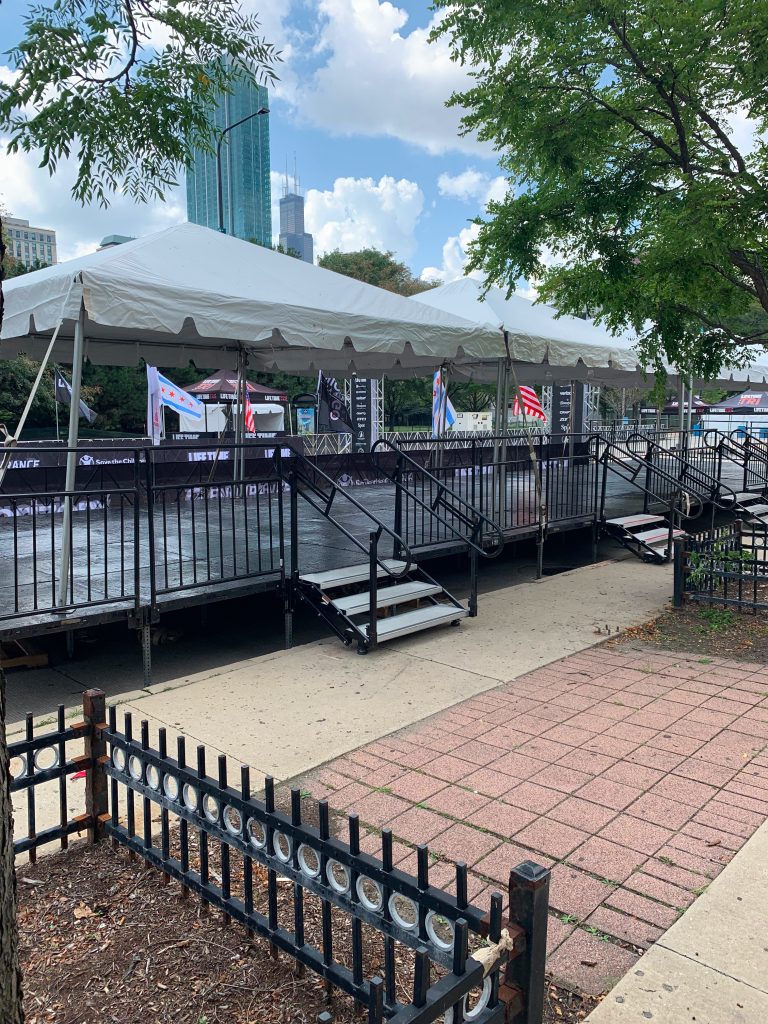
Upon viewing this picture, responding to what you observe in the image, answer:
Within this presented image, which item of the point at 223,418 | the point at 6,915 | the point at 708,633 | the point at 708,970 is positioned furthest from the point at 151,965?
the point at 223,418

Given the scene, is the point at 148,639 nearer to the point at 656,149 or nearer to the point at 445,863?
the point at 445,863

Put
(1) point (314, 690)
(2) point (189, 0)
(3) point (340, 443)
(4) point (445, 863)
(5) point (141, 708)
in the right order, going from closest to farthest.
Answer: (4) point (445, 863)
(2) point (189, 0)
(5) point (141, 708)
(1) point (314, 690)
(3) point (340, 443)

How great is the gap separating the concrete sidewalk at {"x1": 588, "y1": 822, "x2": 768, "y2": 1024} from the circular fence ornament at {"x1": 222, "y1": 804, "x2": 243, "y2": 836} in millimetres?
1258

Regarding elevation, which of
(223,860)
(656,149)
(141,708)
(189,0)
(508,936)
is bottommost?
(141,708)

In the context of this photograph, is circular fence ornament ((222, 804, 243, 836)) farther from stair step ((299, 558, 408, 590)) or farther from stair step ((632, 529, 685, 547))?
stair step ((632, 529, 685, 547))

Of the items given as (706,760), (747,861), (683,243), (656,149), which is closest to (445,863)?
(747,861)

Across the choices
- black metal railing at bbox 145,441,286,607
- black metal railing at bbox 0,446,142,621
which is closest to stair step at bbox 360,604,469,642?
black metal railing at bbox 145,441,286,607

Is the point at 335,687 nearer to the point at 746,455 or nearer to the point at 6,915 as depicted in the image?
the point at 6,915

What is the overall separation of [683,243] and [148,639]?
523 centimetres

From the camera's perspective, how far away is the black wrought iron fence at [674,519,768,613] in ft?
24.5

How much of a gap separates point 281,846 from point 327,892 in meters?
0.25

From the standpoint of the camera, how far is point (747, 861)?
10.8 feet

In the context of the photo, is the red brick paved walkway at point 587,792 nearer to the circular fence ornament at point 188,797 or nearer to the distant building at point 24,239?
the circular fence ornament at point 188,797

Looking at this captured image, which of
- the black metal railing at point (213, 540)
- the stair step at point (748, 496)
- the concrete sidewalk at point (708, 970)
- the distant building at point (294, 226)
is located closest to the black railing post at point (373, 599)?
the black metal railing at point (213, 540)
